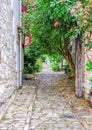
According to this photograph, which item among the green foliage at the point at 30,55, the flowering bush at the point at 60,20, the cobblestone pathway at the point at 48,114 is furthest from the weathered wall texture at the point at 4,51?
the green foliage at the point at 30,55

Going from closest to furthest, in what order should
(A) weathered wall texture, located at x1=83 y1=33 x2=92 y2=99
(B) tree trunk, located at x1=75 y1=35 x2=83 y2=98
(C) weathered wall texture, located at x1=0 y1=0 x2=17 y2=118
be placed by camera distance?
1. (C) weathered wall texture, located at x1=0 y1=0 x2=17 y2=118
2. (A) weathered wall texture, located at x1=83 y1=33 x2=92 y2=99
3. (B) tree trunk, located at x1=75 y1=35 x2=83 y2=98

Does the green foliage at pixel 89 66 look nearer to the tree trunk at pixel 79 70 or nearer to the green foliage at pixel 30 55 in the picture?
the tree trunk at pixel 79 70

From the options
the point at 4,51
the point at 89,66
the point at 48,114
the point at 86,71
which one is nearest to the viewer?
the point at 48,114

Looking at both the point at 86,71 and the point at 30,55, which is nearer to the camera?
the point at 86,71

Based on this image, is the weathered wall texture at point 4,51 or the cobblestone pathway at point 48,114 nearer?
the cobblestone pathway at point 48,114

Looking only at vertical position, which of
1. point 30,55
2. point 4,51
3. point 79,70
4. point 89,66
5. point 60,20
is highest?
point 60,20

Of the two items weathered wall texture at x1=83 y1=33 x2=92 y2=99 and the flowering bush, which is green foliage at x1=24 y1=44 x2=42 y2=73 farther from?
weathered wall texture at x1=83 y1=33 x2=92 y2=99

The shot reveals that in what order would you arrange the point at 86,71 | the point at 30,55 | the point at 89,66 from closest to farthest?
the point at 89,66
the point at 86,71
the point at 30,55

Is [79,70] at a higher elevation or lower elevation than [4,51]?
lower

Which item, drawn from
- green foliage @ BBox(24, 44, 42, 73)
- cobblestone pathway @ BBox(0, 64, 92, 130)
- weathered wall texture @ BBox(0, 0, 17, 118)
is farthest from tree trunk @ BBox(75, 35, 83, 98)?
green foliage @ BBox(24, 44, 42, 73)

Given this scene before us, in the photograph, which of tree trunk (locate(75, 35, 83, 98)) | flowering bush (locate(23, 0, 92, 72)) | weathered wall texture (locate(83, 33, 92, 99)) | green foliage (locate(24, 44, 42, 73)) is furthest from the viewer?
green foliage (locate(24, 44, 42, 73))

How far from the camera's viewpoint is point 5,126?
601cm

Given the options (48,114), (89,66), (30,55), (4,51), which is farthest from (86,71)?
(30,55)

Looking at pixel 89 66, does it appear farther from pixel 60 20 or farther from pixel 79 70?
pixel 60 20
